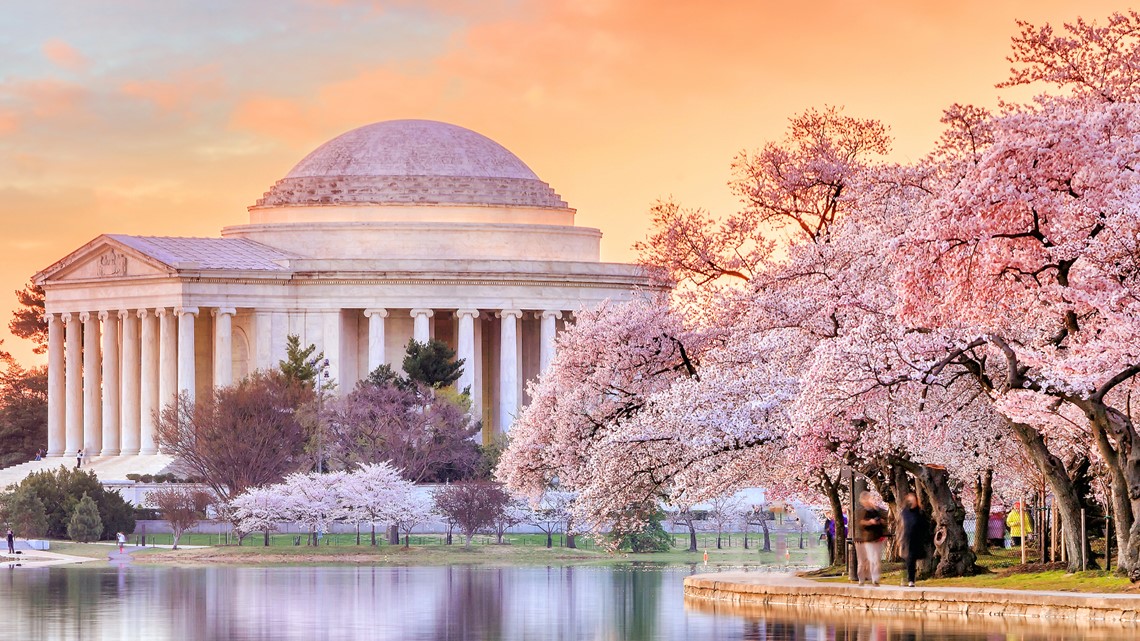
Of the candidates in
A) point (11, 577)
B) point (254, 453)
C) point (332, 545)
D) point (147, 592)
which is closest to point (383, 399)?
point (254, 453)

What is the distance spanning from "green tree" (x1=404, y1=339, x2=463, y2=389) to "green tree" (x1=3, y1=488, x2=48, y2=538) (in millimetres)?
28494

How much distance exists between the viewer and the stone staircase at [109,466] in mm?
126875

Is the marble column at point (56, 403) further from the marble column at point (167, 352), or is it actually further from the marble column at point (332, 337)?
the marble column at point (332, 337)

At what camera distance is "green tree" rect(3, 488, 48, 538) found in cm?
9669

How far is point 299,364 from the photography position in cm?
12600

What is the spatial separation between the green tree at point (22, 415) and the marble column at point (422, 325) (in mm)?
25593

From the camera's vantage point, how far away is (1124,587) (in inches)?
1725

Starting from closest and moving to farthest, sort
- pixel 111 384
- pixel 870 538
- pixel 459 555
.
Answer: pixel 870 538 < pixel 459 555 < pixel 111 384

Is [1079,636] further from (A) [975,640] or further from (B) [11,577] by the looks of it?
(B) [11,577]

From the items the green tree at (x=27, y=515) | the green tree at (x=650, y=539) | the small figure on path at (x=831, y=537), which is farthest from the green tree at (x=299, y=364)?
the small figure on path at (x=831, y=537)

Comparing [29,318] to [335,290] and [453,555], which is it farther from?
[453,555]

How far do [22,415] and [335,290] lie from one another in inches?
1071

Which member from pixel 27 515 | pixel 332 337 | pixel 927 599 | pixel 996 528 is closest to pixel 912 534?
pixel 927 599

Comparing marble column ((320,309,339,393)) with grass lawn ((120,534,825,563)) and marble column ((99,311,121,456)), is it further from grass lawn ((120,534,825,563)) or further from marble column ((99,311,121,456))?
grass lawn ((120,534,825,563))
